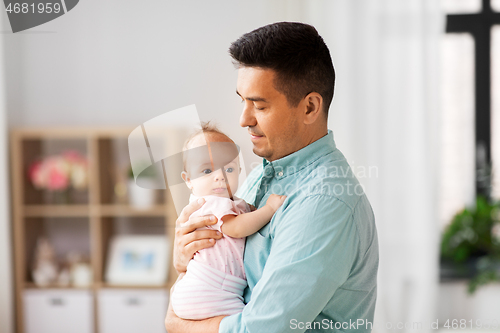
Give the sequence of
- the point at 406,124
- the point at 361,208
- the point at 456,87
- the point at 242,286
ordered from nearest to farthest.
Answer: the point at 361,208 → the point at 242,286 → the point at 406,124 → the point at 456,87

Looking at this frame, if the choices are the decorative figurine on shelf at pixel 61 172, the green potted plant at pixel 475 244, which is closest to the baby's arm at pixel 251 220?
the decorative figurine on shelf at pixel 61 172

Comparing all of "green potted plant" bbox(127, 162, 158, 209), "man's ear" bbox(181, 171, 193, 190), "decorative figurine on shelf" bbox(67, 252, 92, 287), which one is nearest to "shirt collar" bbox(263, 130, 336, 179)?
"man's ear" bbox(181, 171, 193, 190)

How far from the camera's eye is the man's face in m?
0.85

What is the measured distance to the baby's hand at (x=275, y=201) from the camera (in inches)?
34.2

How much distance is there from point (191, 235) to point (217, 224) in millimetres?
69

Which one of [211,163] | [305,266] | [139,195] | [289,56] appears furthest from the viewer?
[139,195]

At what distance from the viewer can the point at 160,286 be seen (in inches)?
92.6

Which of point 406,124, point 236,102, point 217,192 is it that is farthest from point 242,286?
point 406,124

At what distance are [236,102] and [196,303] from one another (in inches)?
53.5

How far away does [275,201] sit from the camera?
0.88 meters

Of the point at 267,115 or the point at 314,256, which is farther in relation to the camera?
the point at 267,115

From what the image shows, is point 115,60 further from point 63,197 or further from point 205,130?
point 205,130

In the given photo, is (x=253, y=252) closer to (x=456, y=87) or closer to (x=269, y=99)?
(x=269, y=99)

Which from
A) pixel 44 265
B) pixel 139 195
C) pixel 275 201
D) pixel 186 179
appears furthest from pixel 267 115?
pixel 44 265
